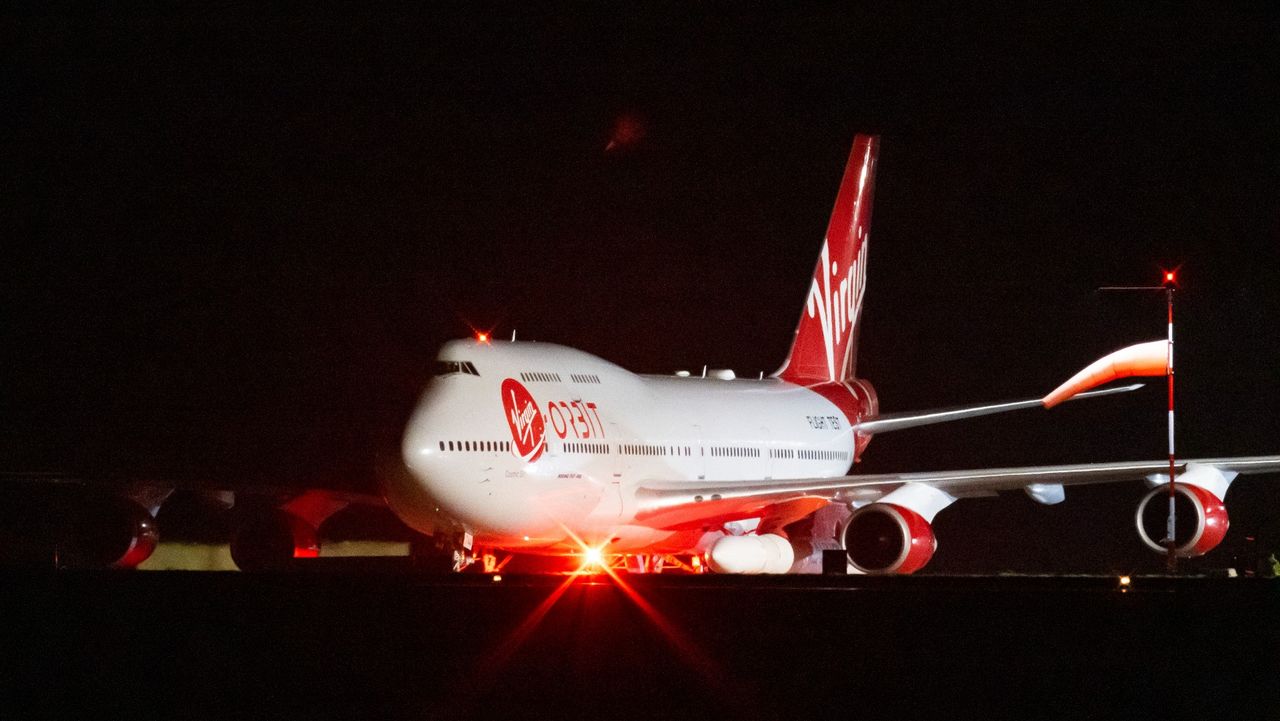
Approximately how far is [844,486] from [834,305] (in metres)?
12.8

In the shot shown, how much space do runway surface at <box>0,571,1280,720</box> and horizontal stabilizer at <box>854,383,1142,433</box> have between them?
45.3 feet

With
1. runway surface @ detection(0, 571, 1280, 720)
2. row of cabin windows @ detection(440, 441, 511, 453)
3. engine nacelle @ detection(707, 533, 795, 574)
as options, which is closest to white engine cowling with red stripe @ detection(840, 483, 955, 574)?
engine nacelle @ detection(707, 533, 795, 574)

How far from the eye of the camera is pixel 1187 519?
27.1 meters

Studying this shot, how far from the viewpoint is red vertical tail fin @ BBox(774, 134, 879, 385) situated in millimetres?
39656

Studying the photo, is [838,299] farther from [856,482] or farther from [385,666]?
[385,666]

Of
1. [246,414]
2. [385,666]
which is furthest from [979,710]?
[246,414]

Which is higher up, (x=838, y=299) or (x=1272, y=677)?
(x=838, y=299)

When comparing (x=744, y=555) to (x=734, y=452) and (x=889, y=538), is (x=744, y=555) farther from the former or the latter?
(x=734, y=452)

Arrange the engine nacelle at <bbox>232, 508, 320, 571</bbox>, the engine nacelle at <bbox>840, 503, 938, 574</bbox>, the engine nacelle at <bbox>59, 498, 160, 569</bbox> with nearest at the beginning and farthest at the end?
the engine nacelle at <bbox>840, 503, 938, 574</bbox> < the engine nacelle at <bbox>59, 498, 160, 569</bbox> < the engine nacelle at <bbox>232, 508, 320, 571</bbox>

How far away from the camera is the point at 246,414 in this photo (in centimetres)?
3509

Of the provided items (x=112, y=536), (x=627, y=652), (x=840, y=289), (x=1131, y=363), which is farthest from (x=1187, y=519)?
(x=112, y=536)

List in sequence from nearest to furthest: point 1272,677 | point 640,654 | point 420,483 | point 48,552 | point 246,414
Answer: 1. point 1272,677
2. point 640,654
3. point 420,483
4. point 48,552
5. point 246,414

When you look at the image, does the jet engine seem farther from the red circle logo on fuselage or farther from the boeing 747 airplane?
the red circle logo on fuselage

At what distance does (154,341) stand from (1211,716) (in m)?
30.4
